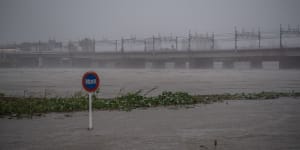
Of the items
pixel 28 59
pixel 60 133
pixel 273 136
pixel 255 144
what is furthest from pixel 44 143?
pixel 28 59

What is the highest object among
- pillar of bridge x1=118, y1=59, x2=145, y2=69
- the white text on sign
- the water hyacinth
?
pillar of bridge x1=118, y1=59, x2=145, y2=69

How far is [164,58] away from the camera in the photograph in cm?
9738

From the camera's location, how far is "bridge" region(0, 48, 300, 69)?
77.6m

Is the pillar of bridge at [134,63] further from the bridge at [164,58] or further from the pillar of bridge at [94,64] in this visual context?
the pillar of bridge at [94,64]

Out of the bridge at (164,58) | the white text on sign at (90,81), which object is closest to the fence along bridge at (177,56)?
the bridge at (164,58)

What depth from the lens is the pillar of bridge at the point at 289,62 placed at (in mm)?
74806

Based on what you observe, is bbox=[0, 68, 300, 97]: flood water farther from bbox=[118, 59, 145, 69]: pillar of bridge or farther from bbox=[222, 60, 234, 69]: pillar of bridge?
bbox=[118, 59, 145, 69]: pillar of bridge

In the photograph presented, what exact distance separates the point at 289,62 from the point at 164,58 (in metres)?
37.3

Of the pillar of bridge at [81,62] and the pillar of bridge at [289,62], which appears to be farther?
the pillar of bridge at [81,62]

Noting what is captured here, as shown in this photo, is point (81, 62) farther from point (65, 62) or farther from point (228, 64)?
point (228, 64)

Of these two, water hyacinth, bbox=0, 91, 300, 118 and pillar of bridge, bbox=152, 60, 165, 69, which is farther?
pillar of bridge, bbox=152, 60, 165, 69

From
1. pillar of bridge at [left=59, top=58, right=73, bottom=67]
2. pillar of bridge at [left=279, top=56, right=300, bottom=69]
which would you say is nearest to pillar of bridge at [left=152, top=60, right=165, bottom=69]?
pillar of bridge at [left=59, top=58, right=73, bottom=67]

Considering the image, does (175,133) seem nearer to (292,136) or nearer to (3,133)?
(292,136)

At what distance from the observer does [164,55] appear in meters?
95.2
